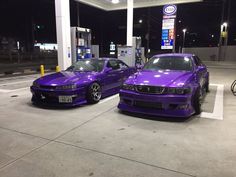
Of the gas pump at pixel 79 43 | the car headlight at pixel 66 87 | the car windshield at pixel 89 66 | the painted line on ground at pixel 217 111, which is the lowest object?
the painted line on ground at pixel 217 111

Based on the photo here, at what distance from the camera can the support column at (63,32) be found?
10.1 meters

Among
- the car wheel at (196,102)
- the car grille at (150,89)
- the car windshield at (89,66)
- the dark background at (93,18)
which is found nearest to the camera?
the car grille at (150,89)

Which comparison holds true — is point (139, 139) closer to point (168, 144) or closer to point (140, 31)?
point (168, 144)

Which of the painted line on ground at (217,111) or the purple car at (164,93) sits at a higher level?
the purple car at (164,93)

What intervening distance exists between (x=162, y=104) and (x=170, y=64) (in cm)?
162

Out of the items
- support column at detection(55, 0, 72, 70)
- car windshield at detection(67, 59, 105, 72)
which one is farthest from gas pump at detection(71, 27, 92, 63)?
car windshield at detection(67, 59, 105, 72)

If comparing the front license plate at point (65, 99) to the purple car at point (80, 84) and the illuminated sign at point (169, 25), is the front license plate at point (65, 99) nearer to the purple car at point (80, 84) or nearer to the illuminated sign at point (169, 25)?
the purple car at point (80, 84)

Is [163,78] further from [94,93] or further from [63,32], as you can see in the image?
[63,32]

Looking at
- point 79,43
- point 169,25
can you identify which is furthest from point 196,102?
point 169,25

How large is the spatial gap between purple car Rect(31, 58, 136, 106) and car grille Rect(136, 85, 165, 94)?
1.57m

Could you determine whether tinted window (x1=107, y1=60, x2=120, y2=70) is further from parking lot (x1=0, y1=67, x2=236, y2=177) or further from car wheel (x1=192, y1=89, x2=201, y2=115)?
car wheel (x1=192, y1=89, x2=201, y2=115)

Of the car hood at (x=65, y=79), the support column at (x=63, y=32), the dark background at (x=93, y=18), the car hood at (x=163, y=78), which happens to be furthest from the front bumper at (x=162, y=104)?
the dark background at (x=93, y=18)

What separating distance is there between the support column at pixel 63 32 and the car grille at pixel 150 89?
662cm

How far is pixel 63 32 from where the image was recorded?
10.1 m
